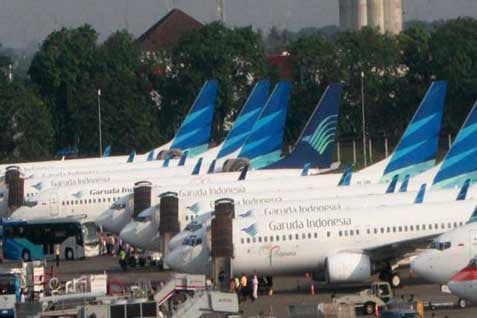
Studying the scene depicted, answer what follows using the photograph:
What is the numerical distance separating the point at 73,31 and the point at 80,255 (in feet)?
288

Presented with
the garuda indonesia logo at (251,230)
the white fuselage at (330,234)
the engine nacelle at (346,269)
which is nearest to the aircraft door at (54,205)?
the garuda indonesia logo at (251,230)

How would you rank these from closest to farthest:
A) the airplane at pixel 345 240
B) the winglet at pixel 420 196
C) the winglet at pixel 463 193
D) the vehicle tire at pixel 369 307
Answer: the vehicle tire at pixel 369 307
the airplane at pixel 345 240
the winglet at pixel 420 196
the winglet at pixel 463 193

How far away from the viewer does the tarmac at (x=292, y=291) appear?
6406cm

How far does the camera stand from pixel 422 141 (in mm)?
90312

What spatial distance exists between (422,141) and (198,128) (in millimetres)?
31816

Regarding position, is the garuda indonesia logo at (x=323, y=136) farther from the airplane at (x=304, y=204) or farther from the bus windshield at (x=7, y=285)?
the bus windshield at (x=7, y=285)

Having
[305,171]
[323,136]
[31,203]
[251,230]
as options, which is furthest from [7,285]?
[323,136]

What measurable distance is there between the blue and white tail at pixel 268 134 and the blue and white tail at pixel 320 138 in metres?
6.68

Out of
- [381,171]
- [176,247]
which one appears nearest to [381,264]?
[176,247]

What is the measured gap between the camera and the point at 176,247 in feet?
241

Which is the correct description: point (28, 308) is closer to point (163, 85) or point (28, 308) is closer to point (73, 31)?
point (163, 85)

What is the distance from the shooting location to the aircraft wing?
69.7m

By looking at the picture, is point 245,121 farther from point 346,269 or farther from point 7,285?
point 7,285

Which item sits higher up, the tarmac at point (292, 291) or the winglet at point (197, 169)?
the winglet at point (197, 169)
